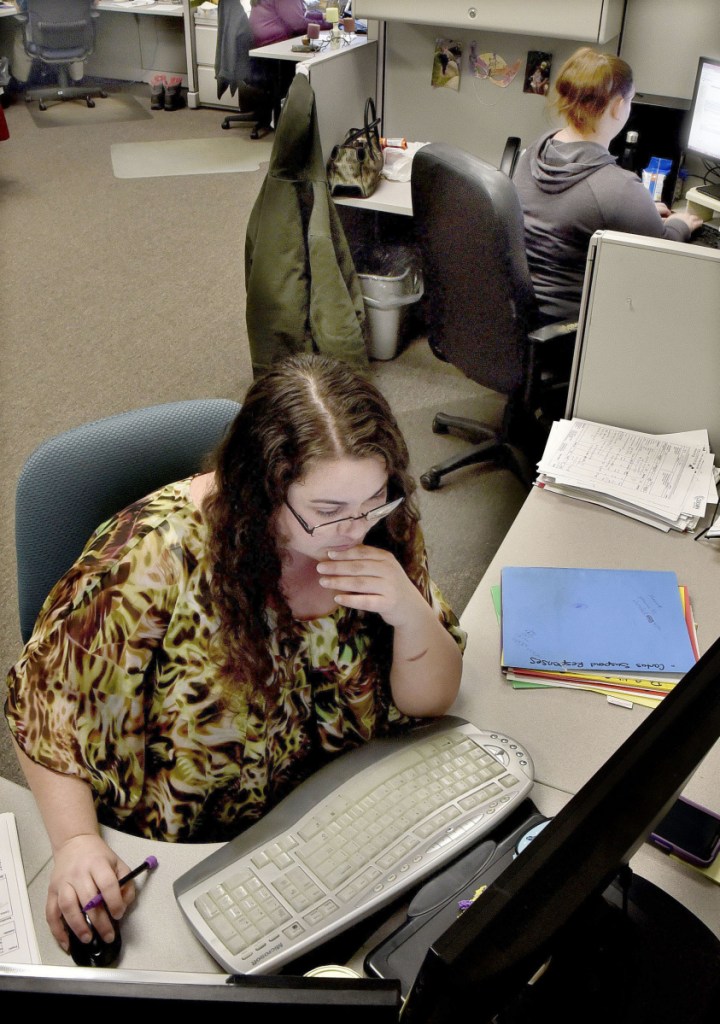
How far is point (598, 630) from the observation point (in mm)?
1365

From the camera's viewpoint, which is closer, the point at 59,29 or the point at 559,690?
the point at 559,690

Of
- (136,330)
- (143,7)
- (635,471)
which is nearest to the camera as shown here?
(635,471)

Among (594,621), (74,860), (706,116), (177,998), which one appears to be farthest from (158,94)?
(177,998)

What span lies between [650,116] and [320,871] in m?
2.59

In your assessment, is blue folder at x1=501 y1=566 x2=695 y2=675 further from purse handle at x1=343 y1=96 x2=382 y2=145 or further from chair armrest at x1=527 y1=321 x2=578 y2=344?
purse handle at x1=343 y1=96 x2=382 y2=145

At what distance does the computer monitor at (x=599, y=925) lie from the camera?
0.57m

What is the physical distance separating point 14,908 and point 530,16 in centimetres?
257

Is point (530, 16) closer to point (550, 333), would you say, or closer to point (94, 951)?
point (550, 333)

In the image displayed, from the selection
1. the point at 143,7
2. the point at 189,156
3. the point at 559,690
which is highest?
the point at 143,7

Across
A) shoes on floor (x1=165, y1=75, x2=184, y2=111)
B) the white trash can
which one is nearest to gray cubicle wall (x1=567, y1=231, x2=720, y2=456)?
the white trash can

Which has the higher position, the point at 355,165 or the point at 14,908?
the point at 355,165

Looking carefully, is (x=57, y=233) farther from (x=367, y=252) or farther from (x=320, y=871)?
(x=320, y=871)

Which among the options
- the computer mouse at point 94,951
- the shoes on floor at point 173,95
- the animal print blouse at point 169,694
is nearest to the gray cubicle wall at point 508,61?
the animal print blouse at point 169,694

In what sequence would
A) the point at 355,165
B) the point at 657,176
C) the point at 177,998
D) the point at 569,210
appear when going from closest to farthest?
the point at 177,998 < the point at 569,210 < the point at 657,176 < the point at 355,165
